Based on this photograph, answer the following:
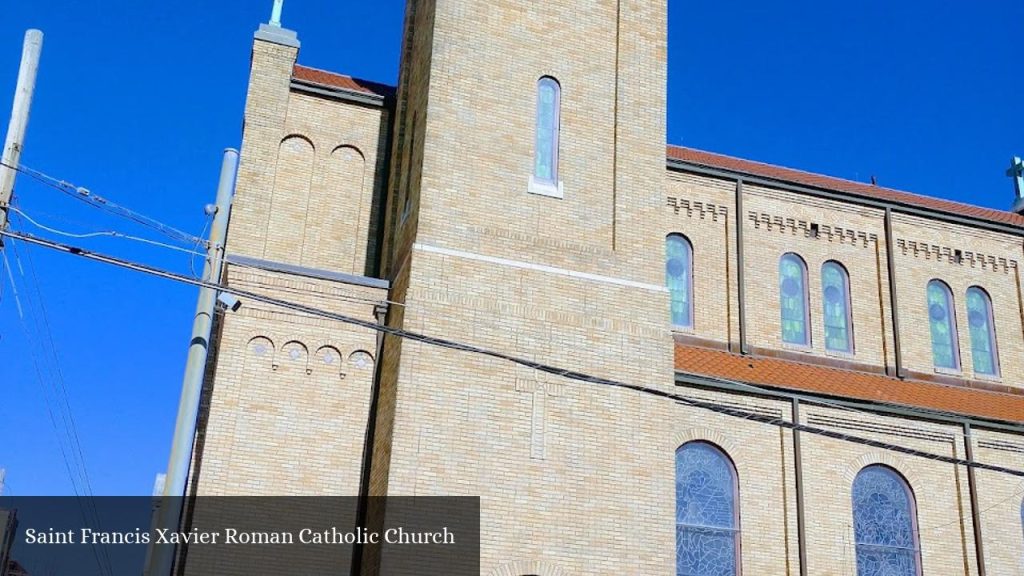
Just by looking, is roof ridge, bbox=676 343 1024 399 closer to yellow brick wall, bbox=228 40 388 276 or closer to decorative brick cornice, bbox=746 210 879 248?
decorative brick cornice, bbox=746 210 879 248

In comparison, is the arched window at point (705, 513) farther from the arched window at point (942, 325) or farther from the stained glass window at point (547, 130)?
the arched window at point (942, 325)

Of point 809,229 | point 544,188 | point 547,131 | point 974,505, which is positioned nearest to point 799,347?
point 809,229

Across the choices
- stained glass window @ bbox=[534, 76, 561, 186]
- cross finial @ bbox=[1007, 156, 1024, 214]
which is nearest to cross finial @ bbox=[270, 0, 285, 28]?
stained glass window @ bbox=[534, 76, 561, 186]

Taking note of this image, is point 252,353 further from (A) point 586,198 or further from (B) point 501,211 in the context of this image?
(A) point 586,198

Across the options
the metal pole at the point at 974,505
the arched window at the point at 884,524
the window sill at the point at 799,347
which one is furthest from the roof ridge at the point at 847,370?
the arched window at the point at 884,524

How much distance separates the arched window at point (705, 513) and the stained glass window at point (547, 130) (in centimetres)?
498

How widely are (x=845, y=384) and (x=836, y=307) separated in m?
2.34

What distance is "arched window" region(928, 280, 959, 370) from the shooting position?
2205 centimetres

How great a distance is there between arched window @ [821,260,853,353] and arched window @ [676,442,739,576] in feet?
15.0

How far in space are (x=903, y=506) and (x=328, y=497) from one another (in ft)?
32.3

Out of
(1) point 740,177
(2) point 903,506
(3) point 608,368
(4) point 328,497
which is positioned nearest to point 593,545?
(3) point 608,368

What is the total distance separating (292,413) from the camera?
15.9 metres

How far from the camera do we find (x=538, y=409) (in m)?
15.5

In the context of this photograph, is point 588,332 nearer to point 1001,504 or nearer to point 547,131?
point 547,131
